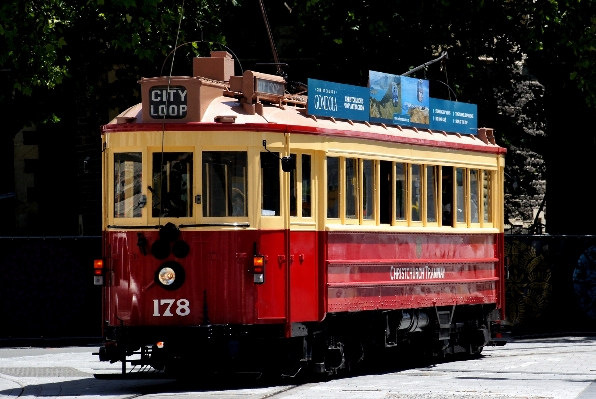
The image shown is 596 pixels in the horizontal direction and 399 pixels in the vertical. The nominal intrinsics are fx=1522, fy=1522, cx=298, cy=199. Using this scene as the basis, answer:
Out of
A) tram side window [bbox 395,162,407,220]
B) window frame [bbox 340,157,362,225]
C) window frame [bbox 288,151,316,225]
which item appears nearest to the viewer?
window frame [bbox 288,151,316,225]

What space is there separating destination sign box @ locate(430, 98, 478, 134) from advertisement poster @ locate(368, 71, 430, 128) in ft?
0.79

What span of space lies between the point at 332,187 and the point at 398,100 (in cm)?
233

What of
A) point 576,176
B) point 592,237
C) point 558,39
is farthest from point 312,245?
point 576,176

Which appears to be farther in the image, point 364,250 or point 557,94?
point 557,94

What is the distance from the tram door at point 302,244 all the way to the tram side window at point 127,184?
1.57 m

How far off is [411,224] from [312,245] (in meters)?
2.25

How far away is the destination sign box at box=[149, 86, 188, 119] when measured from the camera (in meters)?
15.7

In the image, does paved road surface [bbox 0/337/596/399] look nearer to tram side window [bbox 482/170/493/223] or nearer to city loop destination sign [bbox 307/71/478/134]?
tram side window [bbox 482/170/493/223]

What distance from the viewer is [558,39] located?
28.9m

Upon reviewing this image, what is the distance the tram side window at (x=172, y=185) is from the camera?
15.7 m

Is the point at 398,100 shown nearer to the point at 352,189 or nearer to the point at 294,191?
the point at 352,189

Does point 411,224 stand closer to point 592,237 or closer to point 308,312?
point 308,312

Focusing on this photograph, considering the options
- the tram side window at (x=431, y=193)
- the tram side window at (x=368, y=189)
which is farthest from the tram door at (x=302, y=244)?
the tram side window at (x=431, y=193)

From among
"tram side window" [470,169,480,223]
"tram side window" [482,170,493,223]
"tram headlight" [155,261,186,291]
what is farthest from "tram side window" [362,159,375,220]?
"tram side window" [482,170,493,223]
